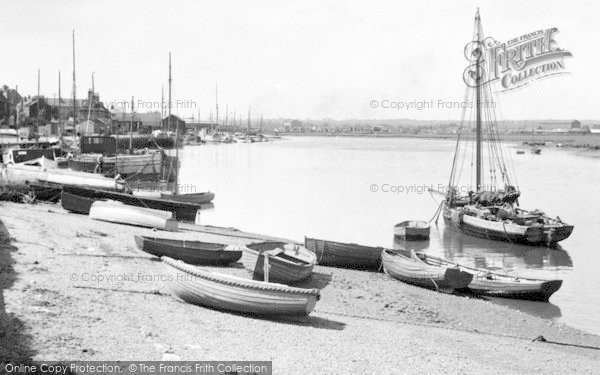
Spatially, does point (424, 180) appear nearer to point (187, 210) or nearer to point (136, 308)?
point (187, 210)

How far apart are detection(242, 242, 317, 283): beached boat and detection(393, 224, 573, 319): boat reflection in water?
1224cm

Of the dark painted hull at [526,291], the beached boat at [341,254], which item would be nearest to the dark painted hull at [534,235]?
the dark painted hull at [526,291]

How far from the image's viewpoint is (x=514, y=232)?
3781 centimetres

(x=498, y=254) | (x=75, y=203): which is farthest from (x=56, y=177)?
(x=498, y=254)

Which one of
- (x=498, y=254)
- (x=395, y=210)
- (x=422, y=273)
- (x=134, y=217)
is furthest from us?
(x=395, y=210)

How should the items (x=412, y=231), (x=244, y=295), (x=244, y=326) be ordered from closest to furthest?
(x=244, y=326), (x=244, y=295), (x=412, y=231)

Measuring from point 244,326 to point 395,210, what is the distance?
39.5 m

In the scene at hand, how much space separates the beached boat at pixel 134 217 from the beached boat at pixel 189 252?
8108 mm

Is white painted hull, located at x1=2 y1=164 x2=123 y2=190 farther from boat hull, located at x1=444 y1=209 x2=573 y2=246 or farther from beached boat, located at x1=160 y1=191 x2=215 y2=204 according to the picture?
boat hull, located at x1=444 y1=209 x2=573 y2=246

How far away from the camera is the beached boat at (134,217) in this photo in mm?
32594

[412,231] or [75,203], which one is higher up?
[75,203]

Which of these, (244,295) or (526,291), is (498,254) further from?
(244,295)

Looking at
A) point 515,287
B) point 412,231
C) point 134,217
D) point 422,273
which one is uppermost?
point 134,217

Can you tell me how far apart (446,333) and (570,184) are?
6612cm
